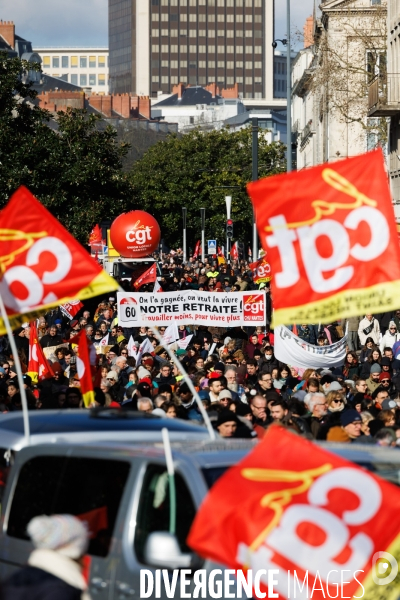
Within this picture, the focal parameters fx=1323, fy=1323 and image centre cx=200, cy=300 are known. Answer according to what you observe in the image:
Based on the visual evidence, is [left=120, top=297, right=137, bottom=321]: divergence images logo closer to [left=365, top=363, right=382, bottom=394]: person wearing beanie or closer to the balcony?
[left=365, top=363, right=382, bottom=394]: person wearing beanie

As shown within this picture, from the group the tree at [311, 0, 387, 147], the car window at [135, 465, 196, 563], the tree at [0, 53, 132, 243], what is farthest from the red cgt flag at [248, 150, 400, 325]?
the tree at [311, 0, 387, 147]

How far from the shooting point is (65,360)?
18.3m

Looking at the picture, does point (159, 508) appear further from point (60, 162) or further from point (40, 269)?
point (60, 162)

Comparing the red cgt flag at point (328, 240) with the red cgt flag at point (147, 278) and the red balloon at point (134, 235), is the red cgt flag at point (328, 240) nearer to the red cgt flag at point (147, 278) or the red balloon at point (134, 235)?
the red cgt flag at point (147, 278)

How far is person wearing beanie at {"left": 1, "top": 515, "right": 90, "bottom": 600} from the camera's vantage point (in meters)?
4.89

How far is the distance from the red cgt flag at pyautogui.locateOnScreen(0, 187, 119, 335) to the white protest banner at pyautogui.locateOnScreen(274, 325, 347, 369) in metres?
8.62

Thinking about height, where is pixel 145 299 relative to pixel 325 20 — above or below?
below

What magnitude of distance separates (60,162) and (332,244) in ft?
98.4

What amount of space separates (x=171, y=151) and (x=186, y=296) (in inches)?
2598

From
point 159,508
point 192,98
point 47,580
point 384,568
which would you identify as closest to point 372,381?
point 159,508

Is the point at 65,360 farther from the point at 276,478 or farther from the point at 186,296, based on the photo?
the point at 276,478

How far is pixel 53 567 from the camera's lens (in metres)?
5.08

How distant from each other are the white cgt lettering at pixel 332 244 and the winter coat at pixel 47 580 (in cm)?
256

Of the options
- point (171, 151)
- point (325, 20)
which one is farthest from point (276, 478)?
point (171, 151)
